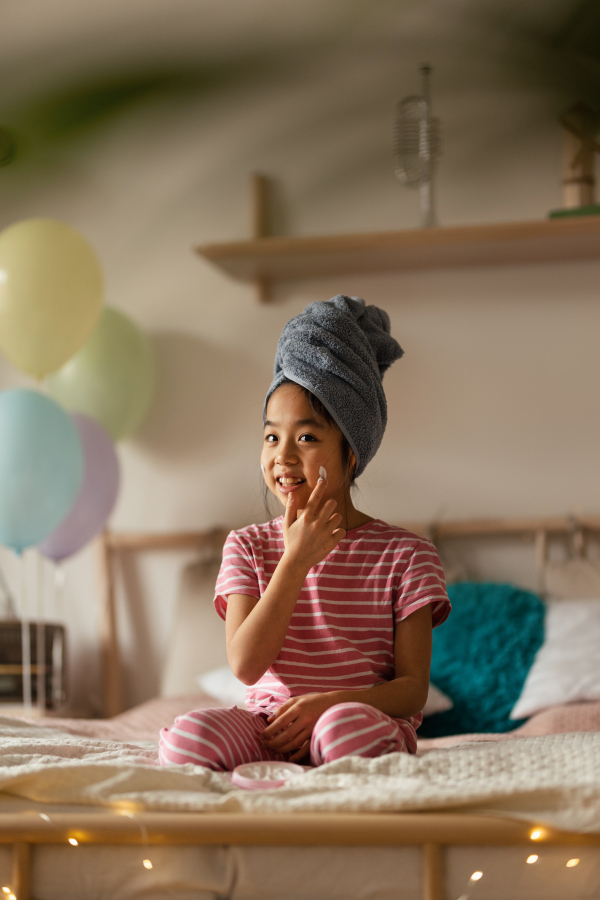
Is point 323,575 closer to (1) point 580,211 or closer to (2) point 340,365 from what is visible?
Result: (2) point 340,365

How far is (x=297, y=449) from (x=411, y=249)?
44.1 inches

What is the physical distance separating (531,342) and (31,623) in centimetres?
135

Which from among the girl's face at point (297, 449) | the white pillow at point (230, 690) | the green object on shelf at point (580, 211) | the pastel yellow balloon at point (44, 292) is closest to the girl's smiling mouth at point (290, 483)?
the girl's face at point (297, 449)

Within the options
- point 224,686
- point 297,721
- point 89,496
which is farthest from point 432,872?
point 89,496

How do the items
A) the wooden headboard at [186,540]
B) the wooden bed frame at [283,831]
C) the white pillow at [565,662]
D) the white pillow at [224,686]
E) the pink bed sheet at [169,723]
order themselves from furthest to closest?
the wooden headboard at [186,540] < the white pillow at [224,686] < the white pillow at [565,662] < the pink bed sheet at [169,723] < the wooden bed frame at [283,831]

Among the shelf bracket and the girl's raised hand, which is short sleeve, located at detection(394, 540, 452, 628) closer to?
the girl's raised hand

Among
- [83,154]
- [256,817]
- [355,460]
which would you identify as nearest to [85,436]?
[355,460]

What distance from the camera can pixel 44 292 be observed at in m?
1.72

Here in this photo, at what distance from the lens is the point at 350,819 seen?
1.94ft

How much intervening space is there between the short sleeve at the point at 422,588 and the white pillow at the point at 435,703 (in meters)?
0.64

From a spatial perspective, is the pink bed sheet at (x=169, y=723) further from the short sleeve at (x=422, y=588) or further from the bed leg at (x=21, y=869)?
the bed leg at (x=21, y=869)

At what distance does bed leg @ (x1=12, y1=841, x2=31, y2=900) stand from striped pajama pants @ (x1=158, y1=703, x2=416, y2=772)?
162mm

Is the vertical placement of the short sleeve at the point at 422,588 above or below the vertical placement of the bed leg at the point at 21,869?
above

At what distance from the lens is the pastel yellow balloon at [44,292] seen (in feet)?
5.63
